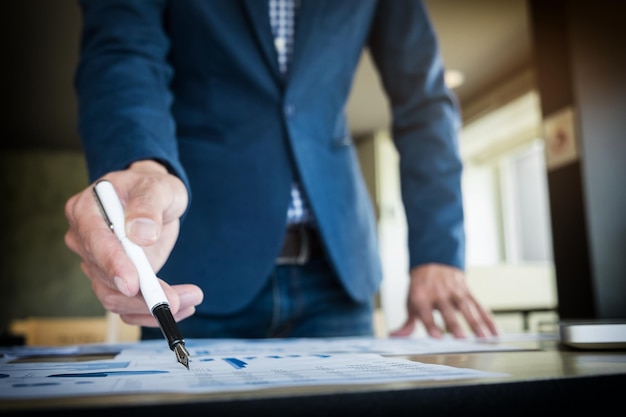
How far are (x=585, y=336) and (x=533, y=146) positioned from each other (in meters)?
4.42

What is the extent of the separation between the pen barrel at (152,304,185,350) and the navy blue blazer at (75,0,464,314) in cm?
21

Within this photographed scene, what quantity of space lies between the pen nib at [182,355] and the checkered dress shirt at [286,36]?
0.40 m

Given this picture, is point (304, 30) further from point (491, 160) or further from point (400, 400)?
point (491, 160)

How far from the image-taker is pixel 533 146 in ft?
14.8

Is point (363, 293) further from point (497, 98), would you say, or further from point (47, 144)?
point (47, 144)

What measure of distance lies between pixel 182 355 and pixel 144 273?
77 mm

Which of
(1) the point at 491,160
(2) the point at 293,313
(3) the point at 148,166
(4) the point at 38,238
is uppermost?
(1) the point at 491,160

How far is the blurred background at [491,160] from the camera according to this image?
4.80 ft

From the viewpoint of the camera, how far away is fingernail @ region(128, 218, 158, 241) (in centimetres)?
36

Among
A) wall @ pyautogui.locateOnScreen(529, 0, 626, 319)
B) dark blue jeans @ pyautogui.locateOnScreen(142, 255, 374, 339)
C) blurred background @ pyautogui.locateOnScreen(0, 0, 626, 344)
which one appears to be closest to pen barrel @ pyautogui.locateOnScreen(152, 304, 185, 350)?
dark blue jeans @ pyautogui.locateOnScreen(142, 255, 374, 339)

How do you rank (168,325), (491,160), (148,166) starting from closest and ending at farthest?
1. (168,325)
2. (148,166)
3. (491,160)

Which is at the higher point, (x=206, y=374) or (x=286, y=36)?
(x=286, y=36)

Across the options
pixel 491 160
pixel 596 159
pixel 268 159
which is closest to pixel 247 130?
pixel 268 159

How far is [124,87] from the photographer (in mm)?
541
